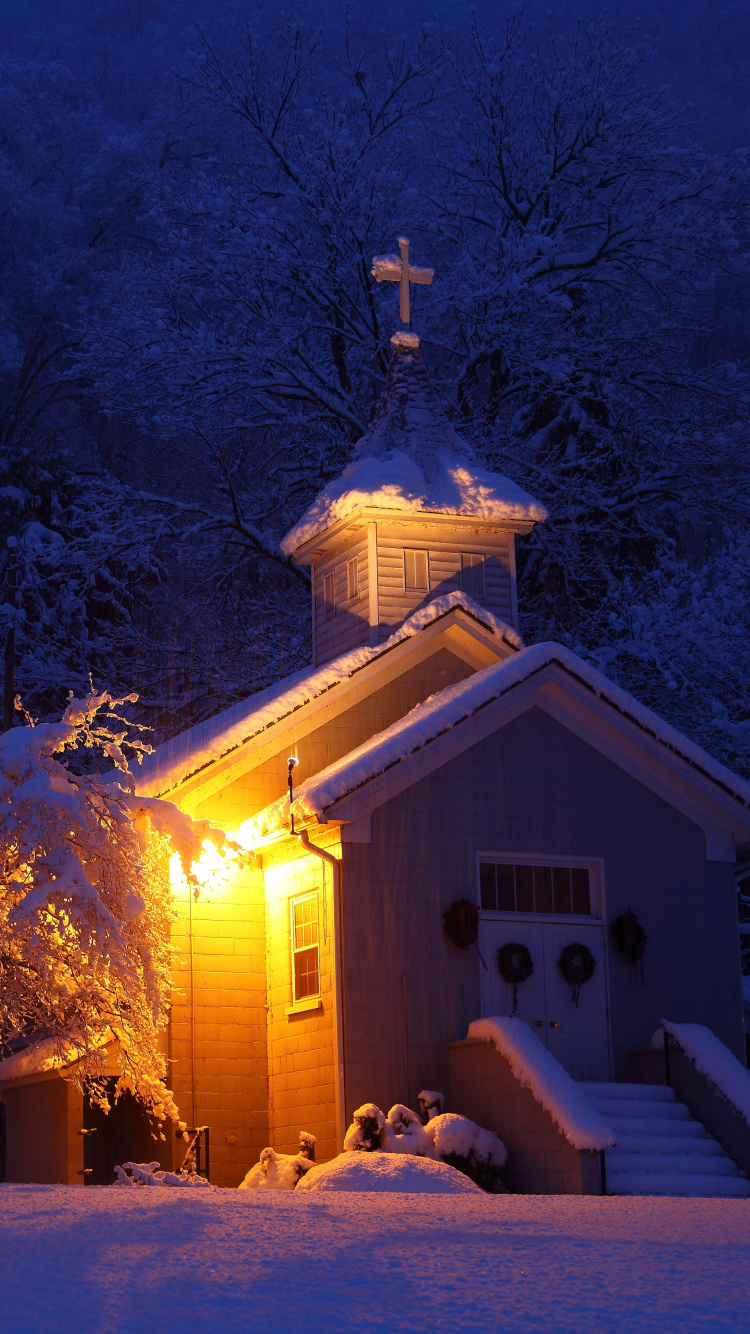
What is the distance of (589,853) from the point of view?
59.5 ft

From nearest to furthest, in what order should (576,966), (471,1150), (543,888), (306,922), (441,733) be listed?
(471,1150) → (441,733) → (576,966) → (306,922) → (543,888)

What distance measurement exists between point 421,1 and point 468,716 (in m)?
76.3

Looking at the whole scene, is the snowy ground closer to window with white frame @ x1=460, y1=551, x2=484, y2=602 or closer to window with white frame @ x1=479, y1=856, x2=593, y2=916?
window with white frame @ x1=479, y1=856, x2=593, y2=916

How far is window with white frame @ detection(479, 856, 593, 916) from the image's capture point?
17703 millimetres

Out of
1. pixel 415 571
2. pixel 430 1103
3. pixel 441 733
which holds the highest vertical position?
pixel 415 571

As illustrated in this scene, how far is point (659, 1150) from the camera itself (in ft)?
52.5

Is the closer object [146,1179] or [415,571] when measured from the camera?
[146,1179]

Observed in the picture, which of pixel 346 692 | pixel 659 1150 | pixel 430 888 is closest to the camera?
pixel 659 1150

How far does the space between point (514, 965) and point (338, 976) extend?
1.94 metres

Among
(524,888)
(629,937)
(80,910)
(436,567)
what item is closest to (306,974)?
(524,888)

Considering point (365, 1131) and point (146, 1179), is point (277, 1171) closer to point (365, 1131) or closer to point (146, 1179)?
point (365, 1131)

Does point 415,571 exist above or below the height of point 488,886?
above

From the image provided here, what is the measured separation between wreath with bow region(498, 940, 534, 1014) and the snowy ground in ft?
18.1

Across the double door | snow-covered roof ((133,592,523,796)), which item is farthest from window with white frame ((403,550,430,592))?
the double door
